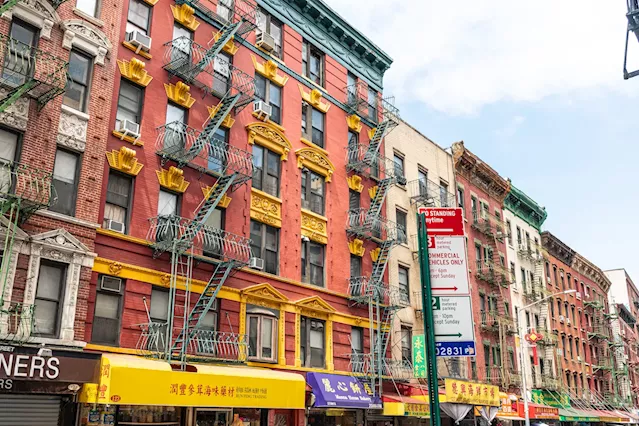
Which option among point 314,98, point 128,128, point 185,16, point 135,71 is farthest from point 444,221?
point 314,98

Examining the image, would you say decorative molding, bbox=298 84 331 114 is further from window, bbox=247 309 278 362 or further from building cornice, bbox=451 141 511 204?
building cornice, bbox=451 141 511 204

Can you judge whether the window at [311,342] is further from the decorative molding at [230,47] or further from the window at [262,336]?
the decorative molding at [230,47]

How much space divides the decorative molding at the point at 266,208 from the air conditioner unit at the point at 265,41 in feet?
21.9

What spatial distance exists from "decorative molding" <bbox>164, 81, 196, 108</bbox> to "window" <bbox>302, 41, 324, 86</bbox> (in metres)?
8.19

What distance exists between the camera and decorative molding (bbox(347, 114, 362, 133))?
31353 mm

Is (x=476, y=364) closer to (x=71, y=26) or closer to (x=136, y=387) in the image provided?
(x=136, y=387)

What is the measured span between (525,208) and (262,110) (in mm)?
33272

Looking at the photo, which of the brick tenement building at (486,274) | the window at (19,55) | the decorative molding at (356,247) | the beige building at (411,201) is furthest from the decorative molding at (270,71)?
the brick tenement building at (486,274)

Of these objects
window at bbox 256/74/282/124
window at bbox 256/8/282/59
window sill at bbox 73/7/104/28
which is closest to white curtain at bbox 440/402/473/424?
window at bbox 256/74/282/124

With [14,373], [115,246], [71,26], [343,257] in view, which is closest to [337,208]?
[343,257]

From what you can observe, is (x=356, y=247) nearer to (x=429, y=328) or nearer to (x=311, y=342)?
(x=311, y=342)

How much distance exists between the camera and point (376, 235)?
3056 cm

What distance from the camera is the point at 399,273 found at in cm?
3250

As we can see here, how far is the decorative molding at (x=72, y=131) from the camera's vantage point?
17953 millimetres
